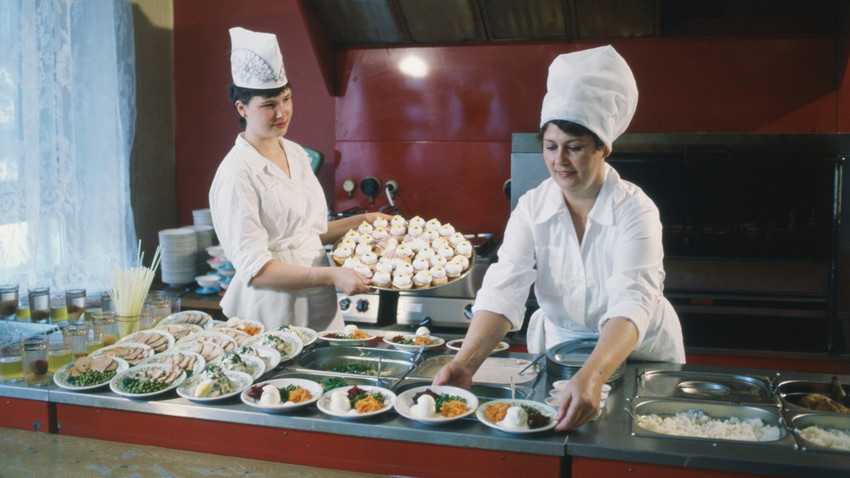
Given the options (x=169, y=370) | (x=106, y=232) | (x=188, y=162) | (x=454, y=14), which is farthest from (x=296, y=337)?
(x=188, y=162)

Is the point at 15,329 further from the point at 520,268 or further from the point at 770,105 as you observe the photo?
the point at 770,105

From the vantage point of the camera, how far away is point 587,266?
219 centimetres

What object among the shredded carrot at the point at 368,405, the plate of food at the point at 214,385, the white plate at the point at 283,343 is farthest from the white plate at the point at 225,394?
the shredded carrot at the point at 368,405

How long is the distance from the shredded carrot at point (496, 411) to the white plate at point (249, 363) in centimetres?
73

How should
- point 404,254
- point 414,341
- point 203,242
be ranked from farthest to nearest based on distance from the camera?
point 203,242
point 404,254
point 414,341

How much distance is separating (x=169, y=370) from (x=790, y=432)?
68.3 inches

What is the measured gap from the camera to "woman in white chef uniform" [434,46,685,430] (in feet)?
6.28

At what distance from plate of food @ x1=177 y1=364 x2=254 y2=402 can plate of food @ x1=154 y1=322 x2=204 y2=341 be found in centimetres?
44

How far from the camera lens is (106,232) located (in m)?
4.12

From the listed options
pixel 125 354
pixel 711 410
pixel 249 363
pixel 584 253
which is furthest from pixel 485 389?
pixel 125 354

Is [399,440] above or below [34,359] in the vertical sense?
below

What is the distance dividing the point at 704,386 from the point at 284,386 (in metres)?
1.26

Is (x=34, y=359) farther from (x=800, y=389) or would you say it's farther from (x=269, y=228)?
(x=800, y=389)

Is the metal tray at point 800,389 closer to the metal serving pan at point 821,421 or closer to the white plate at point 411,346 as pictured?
the metal serving pan at point 821,421
